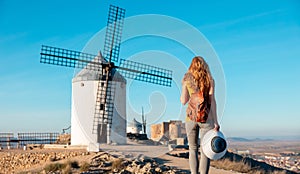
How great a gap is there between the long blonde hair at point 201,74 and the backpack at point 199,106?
7 centimetres

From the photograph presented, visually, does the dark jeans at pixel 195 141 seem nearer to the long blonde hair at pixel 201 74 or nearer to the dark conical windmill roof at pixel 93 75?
the long blonde hair at pixel 201 74

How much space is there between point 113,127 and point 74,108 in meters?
1.91

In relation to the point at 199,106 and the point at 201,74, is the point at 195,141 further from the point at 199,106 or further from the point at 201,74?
the point at 201,74

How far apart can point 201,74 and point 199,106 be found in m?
0.33

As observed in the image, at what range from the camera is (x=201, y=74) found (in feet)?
12.6

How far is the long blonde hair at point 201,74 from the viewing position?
3.81m

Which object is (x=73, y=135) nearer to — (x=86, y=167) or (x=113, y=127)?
(x=113, y=127)

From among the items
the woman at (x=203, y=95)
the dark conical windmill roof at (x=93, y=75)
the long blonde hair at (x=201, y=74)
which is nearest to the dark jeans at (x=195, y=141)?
the woman at (x=203, y=95)

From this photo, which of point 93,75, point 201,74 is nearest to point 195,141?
point 201,74

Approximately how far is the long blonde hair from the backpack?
0.07 metres

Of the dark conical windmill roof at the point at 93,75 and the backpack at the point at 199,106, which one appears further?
the dark conical windmill roof at the point at 93,75

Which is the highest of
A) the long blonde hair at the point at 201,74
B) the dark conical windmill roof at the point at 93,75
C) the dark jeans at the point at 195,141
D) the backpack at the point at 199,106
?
the dark conical windmill roof at the point at 93,75

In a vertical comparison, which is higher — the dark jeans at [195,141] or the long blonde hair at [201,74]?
the long blonde hair at [201,74]

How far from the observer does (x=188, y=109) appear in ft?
12.7
